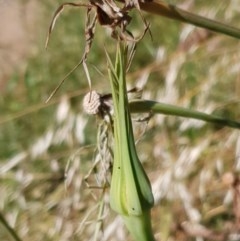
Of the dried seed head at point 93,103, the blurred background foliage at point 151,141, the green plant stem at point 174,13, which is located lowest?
the dried seed head at point 93,103

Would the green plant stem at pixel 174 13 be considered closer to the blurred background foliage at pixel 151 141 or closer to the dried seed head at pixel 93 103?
the dried seed head at pixel 93 103

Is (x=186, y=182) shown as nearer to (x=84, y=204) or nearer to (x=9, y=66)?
(x=84, y=204)

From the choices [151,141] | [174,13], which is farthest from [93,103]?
[151,141]

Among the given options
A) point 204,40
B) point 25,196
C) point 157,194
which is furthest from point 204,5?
point 157,194

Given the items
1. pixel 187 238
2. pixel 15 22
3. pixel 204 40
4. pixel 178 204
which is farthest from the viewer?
pixel 15 22

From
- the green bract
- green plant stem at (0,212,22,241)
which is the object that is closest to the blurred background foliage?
green plant stem at (0,212,22,241)

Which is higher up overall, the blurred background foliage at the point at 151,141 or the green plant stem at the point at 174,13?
the blurred background foliage at the point at 151,141

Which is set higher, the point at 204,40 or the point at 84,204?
the point at 204,40

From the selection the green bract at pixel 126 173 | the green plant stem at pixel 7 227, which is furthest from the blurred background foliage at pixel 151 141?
the green bract at pixel 126 173

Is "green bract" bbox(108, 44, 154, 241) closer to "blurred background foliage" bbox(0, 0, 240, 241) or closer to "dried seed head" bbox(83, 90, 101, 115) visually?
"dried seed head" bbox(83, 90, 101, 115)
